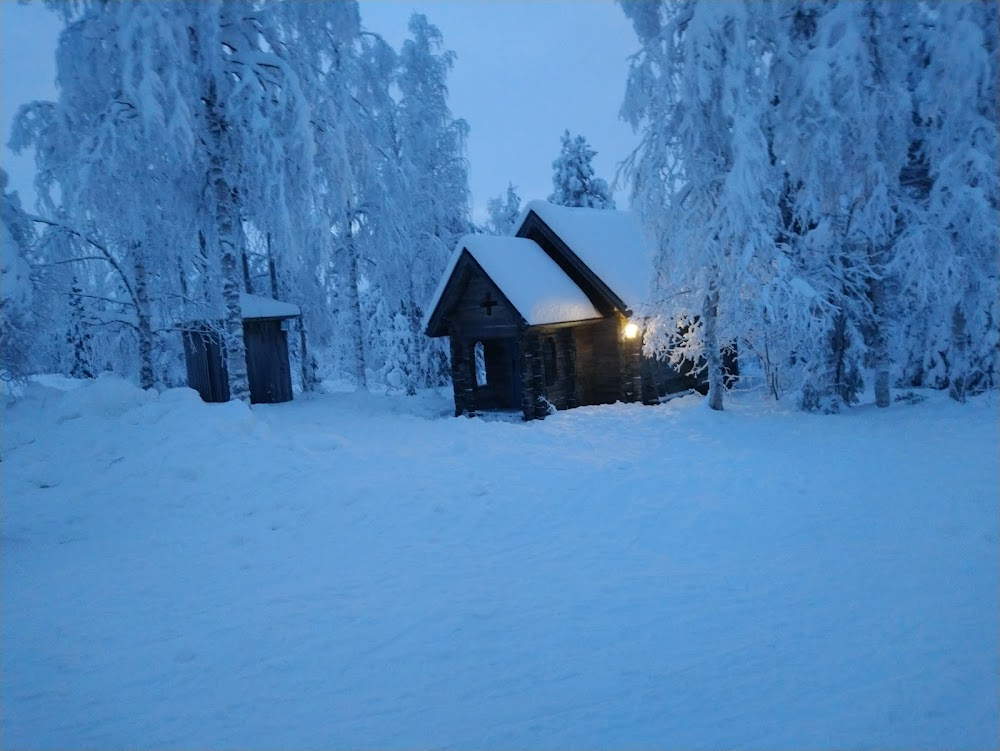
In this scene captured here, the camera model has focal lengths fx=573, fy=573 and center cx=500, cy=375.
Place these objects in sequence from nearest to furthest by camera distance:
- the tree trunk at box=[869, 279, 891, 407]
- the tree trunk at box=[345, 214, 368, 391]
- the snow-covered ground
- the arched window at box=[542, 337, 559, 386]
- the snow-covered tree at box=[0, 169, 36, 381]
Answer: the snow-covered ground
the snow-covered tree at box=[0, 169, 36, 381]
the tree trunk at box=[869, 279, 891, 407]
the arched window at box=[542, 337, 559, 386]
the tree trunk at box=[345, 214, 368, 391]

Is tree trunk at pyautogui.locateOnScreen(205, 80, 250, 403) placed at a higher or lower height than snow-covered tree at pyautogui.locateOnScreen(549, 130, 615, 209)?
lower

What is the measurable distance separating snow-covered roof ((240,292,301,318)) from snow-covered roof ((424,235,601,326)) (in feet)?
19.7

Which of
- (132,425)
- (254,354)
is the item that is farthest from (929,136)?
(254,354)

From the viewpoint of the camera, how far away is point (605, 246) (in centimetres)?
1727

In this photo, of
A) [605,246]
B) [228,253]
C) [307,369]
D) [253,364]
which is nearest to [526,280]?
[605,246]

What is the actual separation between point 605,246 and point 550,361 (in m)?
4.09

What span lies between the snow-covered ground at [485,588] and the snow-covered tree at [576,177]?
23.6 meters

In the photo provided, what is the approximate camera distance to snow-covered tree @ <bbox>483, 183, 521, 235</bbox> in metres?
31.9

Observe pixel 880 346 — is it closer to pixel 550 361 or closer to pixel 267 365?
pixel 550 361

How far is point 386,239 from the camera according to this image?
63.0 ft

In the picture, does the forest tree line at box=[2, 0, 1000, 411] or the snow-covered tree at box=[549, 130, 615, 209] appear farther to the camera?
the snow-covered tree at box=[549, 130, 615, 209]

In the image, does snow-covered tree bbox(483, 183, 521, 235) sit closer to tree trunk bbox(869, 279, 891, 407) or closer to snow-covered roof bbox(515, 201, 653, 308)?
snow-covered roof bbox(515, 201, 653, 308)

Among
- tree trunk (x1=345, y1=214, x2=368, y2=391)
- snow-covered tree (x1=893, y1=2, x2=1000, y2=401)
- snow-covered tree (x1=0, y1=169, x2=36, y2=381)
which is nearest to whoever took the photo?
snow-covered tree (x1=0, y1=169, x2=36, y2=381)

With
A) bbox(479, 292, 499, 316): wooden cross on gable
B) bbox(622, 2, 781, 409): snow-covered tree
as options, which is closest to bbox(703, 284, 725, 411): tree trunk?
bbox(622, 2, 781, 409): snow-covered tree
